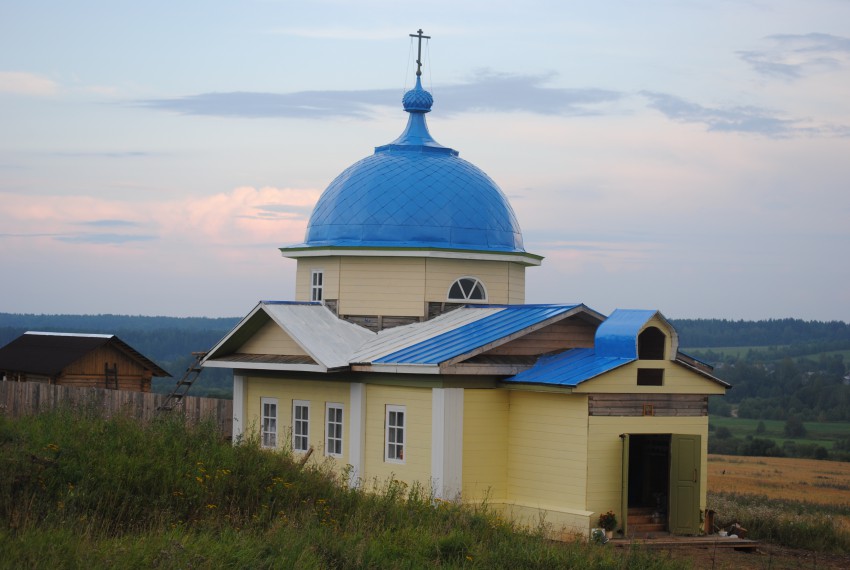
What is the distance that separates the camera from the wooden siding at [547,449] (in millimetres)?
19156

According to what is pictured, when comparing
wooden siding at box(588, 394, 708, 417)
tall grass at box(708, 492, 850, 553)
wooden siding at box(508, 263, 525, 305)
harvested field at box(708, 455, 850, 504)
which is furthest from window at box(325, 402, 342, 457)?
harvested field at box(708, 455, 850, 504)

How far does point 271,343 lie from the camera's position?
24156 millimetres

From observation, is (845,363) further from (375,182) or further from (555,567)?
(555,567)

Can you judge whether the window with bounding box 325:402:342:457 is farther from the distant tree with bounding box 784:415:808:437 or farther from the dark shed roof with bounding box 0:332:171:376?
the distant tree with bounding box 784:415:808:437

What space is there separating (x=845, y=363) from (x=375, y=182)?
9611 centimetres

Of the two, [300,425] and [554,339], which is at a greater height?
[554,339]

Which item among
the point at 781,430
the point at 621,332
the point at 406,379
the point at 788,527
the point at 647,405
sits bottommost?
the point at 781,430

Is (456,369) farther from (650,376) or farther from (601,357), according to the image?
(650,376)

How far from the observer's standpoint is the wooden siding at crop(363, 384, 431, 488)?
20375mm

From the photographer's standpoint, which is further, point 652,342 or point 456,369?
point 456,369

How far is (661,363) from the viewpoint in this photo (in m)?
19.6

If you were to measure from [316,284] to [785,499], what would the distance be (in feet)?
43.2

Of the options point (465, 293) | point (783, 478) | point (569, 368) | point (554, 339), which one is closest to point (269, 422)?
point (465, 293)

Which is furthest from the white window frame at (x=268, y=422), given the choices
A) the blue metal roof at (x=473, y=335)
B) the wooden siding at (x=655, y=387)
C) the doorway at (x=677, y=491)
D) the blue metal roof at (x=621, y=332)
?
the doorway at (x=677, y=491)
